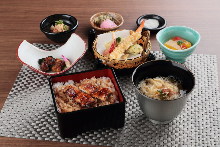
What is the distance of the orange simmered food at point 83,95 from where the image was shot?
4.26ft

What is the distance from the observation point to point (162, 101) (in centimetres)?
123

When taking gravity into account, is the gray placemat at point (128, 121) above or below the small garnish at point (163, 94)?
below

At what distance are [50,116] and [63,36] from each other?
56 cm

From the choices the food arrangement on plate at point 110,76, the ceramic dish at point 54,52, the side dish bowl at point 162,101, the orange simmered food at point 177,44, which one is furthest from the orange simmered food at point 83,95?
the orange simmered food at point 177,44

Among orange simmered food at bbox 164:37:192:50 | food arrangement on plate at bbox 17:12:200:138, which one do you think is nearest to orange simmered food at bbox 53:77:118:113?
food arrangement on plate at bbox 17:12:200:138

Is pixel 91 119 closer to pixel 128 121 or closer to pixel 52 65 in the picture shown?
pixel 128 121

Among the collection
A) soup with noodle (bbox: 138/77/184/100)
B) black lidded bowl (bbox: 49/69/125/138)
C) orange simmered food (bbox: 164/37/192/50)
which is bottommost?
black lidded bowl (bbox: 49/69/125/138)

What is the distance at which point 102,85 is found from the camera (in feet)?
4.61

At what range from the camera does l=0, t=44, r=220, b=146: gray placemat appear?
4.32 ft

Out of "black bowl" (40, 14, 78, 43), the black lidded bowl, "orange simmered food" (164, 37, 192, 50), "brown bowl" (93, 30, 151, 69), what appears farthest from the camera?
"black bowl" (40, 14, 78, 43)

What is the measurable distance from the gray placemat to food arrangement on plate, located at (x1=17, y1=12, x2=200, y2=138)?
0.05 meters

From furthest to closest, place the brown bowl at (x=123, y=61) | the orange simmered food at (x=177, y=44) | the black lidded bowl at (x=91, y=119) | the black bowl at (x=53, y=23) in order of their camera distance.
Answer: the black bowl at (x=53, y=23), the orange simmered food at (x=177, y=44), the brown bowl at (x=123, y=61), the black lidded bowl at (x=91, y=119)

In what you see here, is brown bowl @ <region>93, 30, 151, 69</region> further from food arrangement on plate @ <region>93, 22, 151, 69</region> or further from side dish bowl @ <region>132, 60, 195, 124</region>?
side dish bowl @ <region>132, 60, 195, 124</region>

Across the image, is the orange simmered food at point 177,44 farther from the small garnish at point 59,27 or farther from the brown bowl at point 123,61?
the small garnish at point 59,27
